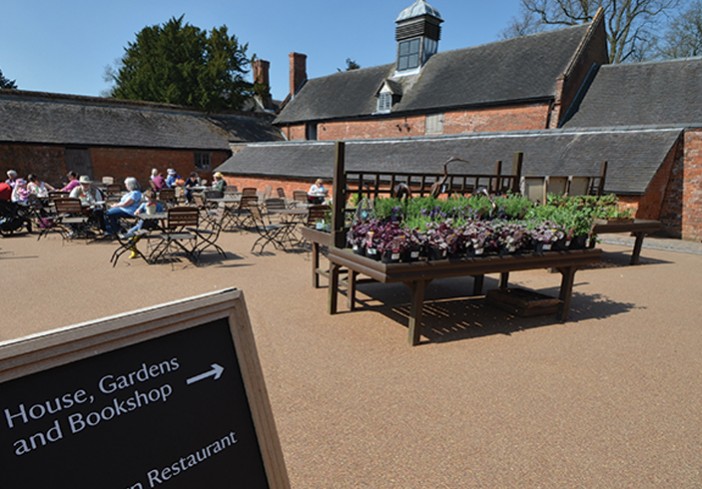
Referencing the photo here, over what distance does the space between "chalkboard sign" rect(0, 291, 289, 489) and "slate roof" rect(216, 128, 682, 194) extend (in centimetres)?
1386

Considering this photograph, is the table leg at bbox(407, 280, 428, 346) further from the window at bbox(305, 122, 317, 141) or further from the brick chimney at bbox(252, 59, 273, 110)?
the brick chimney at bbox(252, 59, 273, 110)

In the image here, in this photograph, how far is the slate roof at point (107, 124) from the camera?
22.5m

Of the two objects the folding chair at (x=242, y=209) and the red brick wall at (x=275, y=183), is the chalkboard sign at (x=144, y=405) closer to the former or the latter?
the folding chair at (x=242, y=209)

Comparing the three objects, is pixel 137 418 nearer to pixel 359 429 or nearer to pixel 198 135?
pixel 359 429

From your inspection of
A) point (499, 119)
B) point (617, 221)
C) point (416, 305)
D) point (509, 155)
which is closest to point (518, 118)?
point (499, 119)

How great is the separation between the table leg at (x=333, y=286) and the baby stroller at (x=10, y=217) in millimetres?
10201

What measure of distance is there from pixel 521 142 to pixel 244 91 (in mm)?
26514

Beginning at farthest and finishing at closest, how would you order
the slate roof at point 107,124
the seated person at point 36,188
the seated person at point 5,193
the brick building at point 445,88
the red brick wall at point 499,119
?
1. the slate roof at point 107,124
2. the brick building at point 445,88
3. the red brick wall at point 499,119
4. the seated person at point 36,188
5. the seated person at point 5,193

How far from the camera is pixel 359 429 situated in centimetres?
324

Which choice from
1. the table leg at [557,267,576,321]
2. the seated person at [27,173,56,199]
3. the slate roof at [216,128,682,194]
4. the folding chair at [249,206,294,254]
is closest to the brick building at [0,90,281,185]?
the slate roof at [216,128,682,194]

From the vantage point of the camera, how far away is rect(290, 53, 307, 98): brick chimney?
34906mm

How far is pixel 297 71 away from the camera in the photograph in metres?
35.2

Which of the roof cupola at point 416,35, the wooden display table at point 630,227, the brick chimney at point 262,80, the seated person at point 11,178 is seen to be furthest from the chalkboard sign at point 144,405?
the brick chimney at point 262,80

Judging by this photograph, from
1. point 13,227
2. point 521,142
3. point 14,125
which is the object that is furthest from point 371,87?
point 13,227
